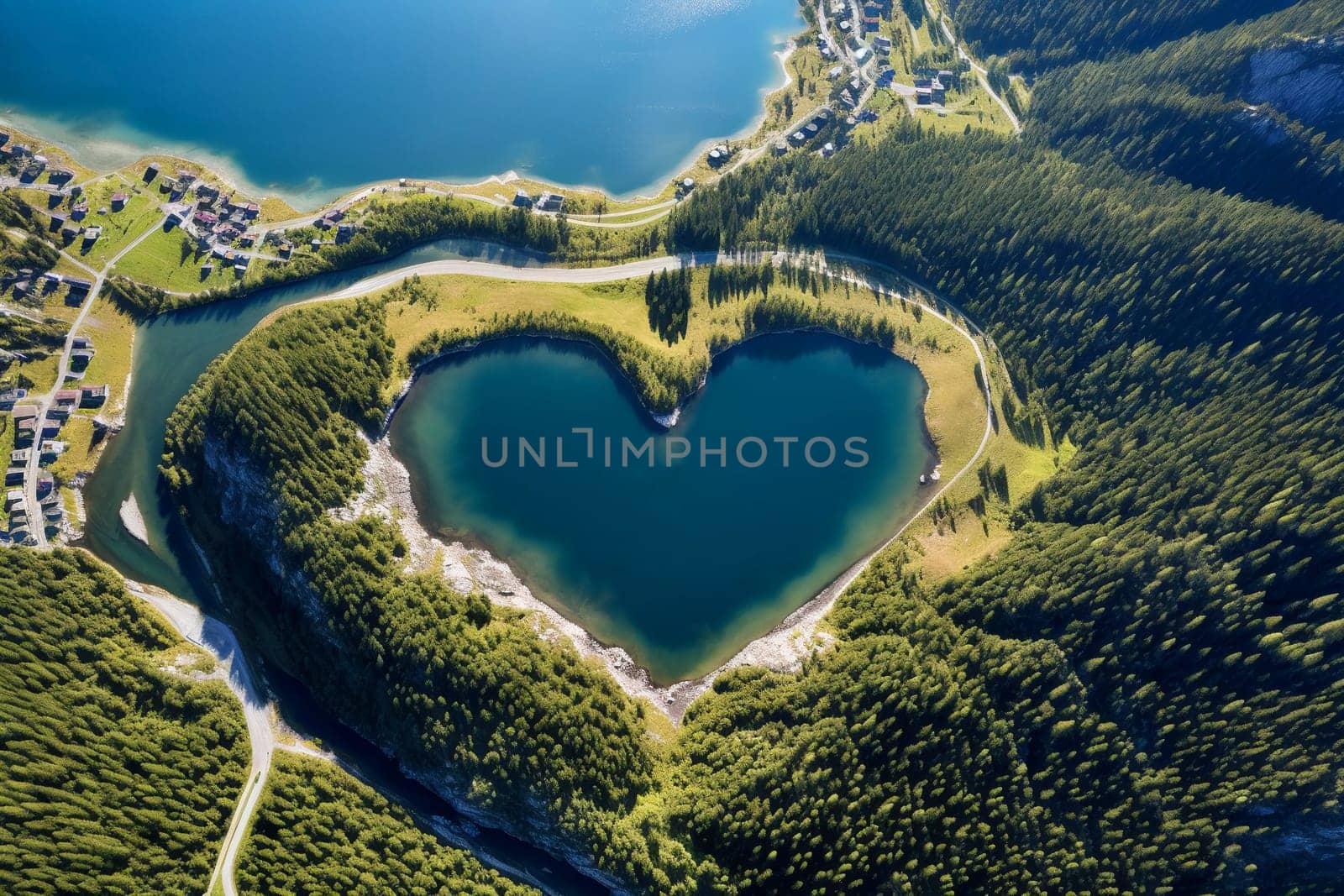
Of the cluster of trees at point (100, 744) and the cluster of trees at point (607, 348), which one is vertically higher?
the cluster of trees at point (607, 348)

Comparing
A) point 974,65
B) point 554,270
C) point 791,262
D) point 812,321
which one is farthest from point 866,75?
point 554,270

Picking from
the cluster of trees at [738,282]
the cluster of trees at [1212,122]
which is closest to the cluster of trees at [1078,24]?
the cluster of trees at [1212,122]

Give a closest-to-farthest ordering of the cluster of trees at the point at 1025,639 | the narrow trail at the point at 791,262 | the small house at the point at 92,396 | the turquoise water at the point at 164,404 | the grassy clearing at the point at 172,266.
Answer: the cluster of trees at the point at 1025,639 → the turquoise water at the point at 164,404 → the small house at the point at 92,396 → the narrow trail at the point at 791,262 → the grassy clearing at the point at 172,266

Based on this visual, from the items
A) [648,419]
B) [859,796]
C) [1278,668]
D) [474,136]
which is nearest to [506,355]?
[648,419]

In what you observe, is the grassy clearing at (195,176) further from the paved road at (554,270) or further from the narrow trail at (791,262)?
the paved road at (554,270)

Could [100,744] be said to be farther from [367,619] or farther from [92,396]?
[92,396]

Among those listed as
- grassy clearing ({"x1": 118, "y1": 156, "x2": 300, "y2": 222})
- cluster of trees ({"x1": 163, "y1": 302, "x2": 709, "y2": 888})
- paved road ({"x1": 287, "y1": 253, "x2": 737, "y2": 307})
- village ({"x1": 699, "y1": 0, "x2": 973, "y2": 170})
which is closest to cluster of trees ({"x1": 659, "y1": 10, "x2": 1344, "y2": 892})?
paved road ({"x1": 287, "y1": 253, "x2": 737, "y2": 307})
